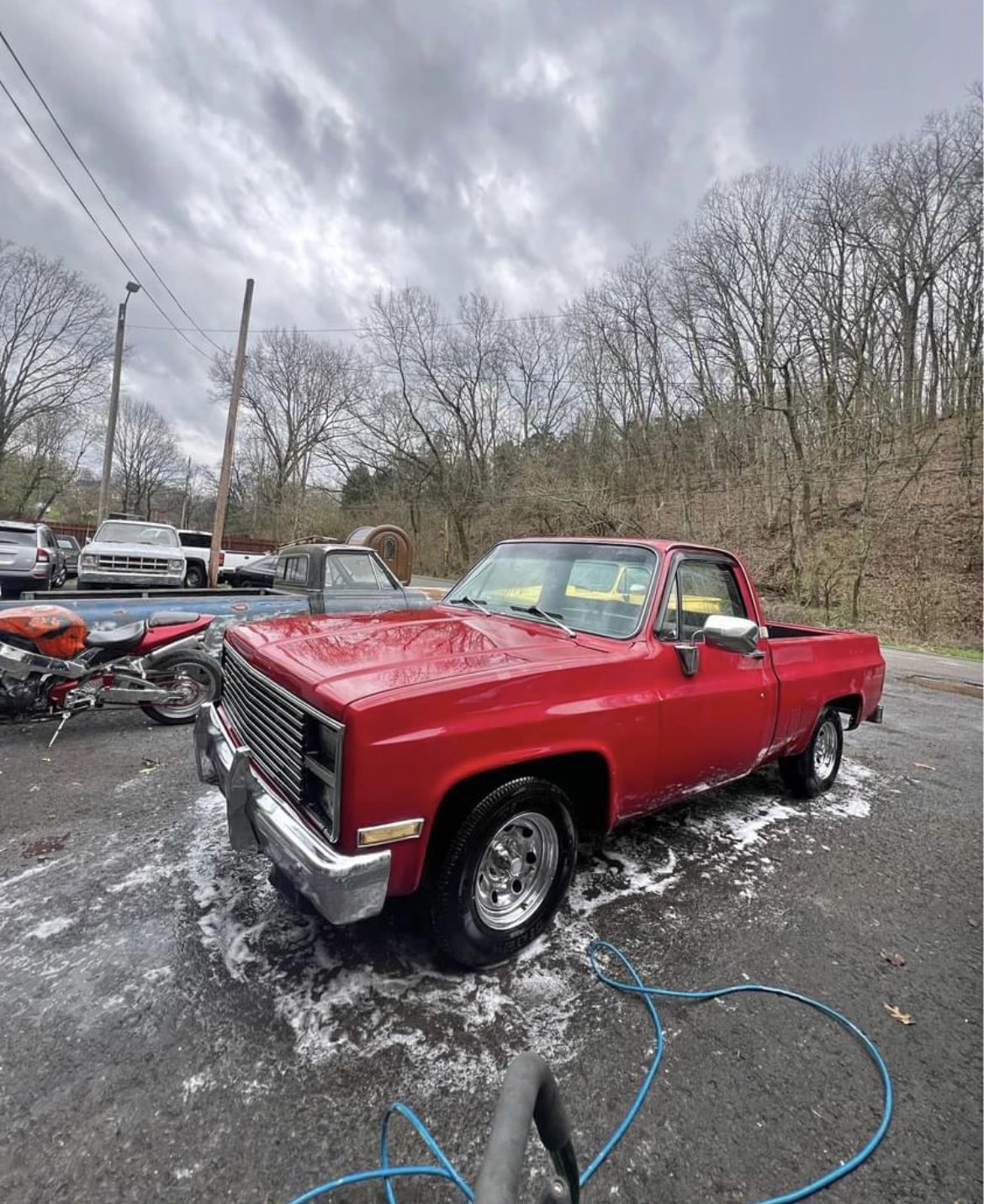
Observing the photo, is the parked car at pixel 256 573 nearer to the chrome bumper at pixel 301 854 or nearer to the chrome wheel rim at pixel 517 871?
the chrome bumper at pixel 301 854

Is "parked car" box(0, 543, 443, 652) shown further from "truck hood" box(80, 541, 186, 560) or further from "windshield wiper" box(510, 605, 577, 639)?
"truck hood" box(80, 541, 186, 560)

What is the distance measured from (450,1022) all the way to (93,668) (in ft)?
14.6

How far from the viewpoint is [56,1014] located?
6.92 feet

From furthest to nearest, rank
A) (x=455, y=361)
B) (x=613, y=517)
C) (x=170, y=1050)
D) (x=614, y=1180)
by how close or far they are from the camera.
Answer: (x=455, y=361) → (x=613, y=517) → (x=170, y=1050) → (x=614, y=1180)

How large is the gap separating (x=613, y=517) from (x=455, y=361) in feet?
53.8

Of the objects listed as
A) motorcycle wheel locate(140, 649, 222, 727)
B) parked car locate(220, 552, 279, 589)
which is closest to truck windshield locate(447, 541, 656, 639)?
motorcycle wheel locate(140, 649, 222, 727)

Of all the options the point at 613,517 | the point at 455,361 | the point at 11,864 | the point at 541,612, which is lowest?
the point at 11,864

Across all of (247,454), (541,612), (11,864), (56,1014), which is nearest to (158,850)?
(11,864)

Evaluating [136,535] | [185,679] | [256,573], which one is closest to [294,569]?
[185,679]

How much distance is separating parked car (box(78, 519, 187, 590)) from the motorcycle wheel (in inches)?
305

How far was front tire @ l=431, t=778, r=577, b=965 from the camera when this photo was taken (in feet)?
7.45

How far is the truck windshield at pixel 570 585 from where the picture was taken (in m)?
3.19

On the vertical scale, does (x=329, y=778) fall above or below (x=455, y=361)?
below

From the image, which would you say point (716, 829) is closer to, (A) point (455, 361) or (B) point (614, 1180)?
(B) point (614, 1180)
